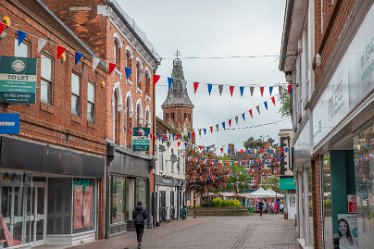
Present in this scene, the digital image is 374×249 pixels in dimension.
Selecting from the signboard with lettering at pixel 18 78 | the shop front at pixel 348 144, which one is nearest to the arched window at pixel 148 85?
the signboard with lettering at pixel 18 78

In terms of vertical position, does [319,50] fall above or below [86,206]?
above

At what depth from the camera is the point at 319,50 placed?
10.7 m

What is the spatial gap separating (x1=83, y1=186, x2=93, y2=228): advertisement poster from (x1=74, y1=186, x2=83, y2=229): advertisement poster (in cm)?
51

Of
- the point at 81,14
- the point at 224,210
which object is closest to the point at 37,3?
the point at 81,14

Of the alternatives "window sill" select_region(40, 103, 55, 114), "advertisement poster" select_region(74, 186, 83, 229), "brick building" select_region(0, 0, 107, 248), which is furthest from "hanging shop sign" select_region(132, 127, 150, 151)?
"window sill" select_region(40, 103, 55, 114)

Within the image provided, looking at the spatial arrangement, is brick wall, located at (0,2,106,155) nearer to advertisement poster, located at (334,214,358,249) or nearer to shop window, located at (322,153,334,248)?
shop window, located at (322,153,334,248)

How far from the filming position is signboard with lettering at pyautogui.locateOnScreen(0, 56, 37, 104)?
45.4 feet

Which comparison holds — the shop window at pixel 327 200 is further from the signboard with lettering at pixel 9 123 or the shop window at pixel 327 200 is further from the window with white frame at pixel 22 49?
the window with white frame at pixel 22 49

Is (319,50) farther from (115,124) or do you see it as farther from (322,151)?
(115,124)

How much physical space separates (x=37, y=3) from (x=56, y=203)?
7197 millimetres

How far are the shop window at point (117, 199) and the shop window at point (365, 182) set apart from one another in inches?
761

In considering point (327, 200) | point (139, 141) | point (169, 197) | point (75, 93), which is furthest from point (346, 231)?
point (169, 197)

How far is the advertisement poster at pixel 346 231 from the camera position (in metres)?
9.20

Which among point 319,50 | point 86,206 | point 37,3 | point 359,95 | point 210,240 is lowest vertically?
point 210,240
